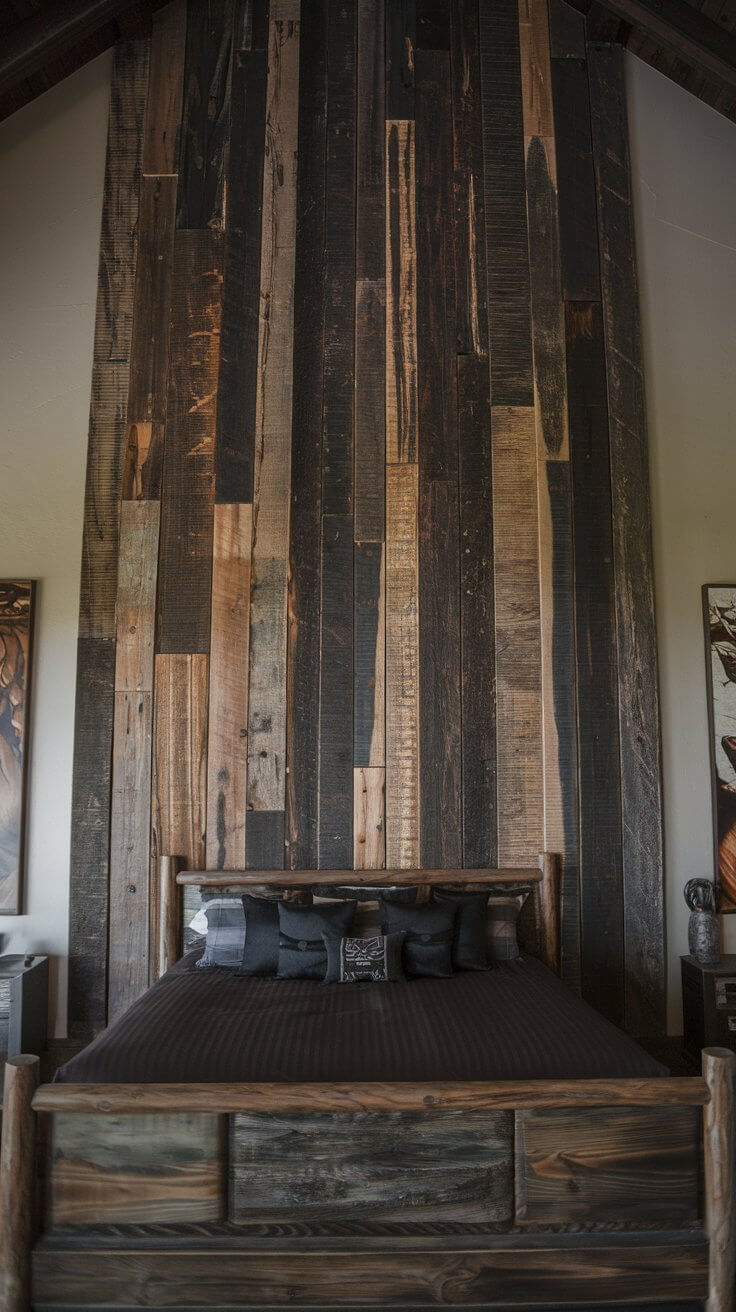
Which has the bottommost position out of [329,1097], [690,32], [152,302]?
[329,1097]

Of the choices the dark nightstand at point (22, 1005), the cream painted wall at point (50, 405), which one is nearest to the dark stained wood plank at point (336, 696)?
the cream painted wall at point (50, 405)

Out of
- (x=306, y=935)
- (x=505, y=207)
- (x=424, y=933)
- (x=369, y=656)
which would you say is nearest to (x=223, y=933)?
(x=306, y=935)

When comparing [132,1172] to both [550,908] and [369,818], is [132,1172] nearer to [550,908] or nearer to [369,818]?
[369,818]

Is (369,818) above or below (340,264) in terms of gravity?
below

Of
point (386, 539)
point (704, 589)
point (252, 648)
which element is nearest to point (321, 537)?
point (386, 539)

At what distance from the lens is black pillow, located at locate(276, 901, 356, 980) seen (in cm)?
286

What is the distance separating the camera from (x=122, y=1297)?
1782 millimetres

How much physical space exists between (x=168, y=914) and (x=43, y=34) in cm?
354

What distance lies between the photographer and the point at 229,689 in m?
3.49

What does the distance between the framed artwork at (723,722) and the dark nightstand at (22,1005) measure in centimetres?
273

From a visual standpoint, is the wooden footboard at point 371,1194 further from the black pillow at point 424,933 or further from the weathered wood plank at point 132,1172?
the black pillow at point 424,933

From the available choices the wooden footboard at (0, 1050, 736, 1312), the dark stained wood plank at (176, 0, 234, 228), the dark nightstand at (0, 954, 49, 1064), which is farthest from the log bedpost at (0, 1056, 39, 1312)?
the dark stained wood plank at (176, 0, 234, 228)

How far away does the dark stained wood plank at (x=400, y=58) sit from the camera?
376 centimetres

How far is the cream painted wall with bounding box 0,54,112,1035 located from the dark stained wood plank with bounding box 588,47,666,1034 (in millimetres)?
2270
